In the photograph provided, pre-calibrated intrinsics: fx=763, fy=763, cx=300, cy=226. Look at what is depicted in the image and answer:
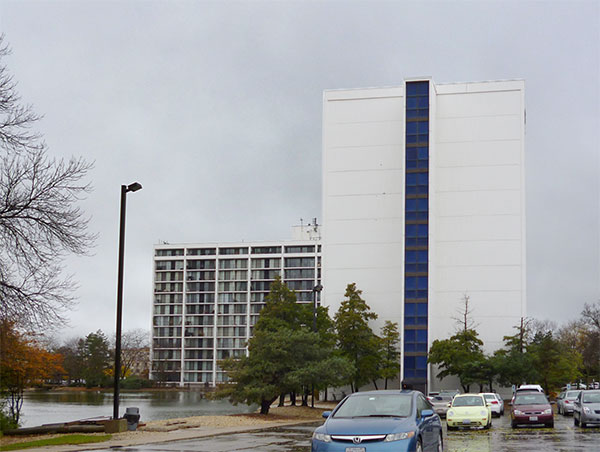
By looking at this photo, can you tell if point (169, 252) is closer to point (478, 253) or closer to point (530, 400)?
point (478, 253)

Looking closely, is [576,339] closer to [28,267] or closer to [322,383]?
[322,383]

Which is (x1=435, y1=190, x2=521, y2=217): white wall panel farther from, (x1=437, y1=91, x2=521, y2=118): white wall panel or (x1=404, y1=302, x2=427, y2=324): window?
(x1=404, y1=302, x2=427, y2=324): window

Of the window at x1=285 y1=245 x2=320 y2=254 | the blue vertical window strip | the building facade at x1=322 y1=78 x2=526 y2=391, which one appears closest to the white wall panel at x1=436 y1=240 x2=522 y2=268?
the building facade at x1=322 y1=78 x2=526 y2=391

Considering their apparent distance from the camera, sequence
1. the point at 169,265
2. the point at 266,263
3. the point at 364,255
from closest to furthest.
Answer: the point at 364,255 → the point at 266,263 → the point at 169,265

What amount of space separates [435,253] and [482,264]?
4.88 m

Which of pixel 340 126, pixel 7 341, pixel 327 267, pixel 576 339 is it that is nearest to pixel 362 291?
pixel 327 267

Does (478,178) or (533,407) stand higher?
(478,178)

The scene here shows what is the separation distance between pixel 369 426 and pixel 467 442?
10.1 m

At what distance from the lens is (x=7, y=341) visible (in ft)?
98.9

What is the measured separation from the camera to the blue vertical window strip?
75.1 m

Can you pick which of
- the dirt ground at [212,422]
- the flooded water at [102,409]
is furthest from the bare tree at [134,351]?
the dirt ground at [212,422]

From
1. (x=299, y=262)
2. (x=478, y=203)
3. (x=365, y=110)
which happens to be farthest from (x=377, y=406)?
(x=299, y=262)

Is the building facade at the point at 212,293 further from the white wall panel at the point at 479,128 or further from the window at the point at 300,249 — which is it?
the white wall panel at the point at 479,128

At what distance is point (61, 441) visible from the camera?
23.2m
